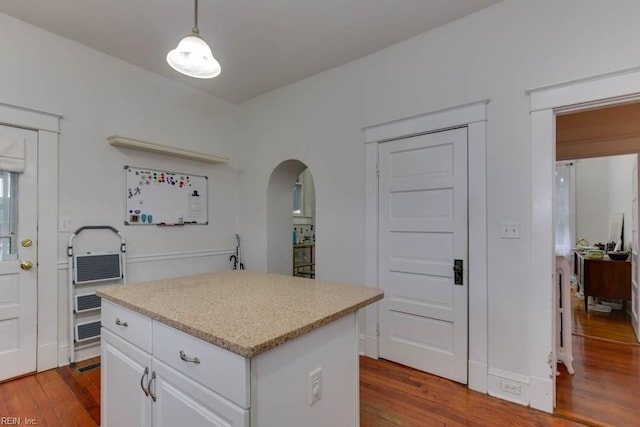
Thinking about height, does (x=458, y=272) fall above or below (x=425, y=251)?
below

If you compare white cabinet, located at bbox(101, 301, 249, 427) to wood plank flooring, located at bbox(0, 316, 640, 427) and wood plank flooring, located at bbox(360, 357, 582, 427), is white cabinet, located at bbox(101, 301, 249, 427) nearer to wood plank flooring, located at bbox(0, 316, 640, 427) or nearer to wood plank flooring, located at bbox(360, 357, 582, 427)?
wood plank flooring, located at bbox(0, 316, 640, 427)

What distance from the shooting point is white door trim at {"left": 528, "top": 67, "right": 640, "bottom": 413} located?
207 cm

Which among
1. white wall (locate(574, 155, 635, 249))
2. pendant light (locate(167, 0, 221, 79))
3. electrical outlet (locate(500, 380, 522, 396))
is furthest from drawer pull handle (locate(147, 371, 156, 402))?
white wall (locate(574, 155, 635, 249))

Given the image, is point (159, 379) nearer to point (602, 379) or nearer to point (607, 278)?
point (602, 379)

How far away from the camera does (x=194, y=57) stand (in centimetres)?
182

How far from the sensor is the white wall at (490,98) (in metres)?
2.03

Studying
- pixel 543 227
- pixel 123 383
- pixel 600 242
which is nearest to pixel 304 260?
pixel 543 227

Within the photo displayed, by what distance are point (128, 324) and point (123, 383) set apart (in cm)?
30

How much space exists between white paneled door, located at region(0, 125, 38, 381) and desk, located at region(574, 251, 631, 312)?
6350 millimetres

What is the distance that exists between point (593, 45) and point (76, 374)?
14.6 ft

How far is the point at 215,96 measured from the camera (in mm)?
3938

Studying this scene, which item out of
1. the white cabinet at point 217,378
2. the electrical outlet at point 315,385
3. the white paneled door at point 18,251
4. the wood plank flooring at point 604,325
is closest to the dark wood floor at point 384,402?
the white paneled door at point 18,251

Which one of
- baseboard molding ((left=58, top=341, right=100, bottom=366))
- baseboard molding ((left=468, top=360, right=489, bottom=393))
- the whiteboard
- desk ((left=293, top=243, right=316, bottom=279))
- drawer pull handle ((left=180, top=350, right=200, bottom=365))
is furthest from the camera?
desk ((left=293, top=243, right=316, bottom=279))

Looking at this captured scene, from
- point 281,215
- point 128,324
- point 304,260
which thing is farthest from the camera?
point 304,260
